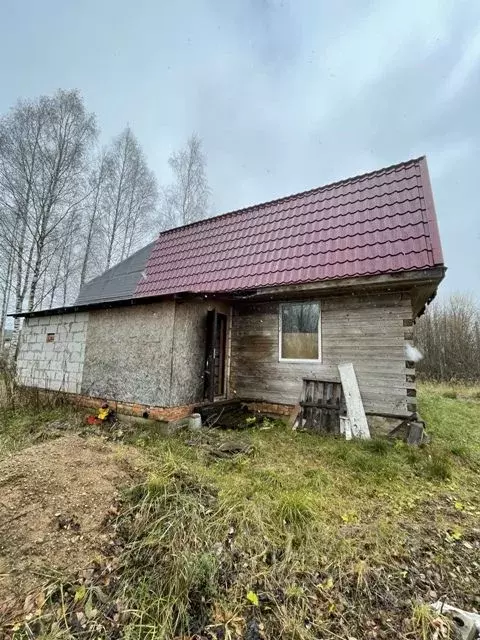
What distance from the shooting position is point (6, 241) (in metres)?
13.2

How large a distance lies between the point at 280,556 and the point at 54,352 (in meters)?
7.69

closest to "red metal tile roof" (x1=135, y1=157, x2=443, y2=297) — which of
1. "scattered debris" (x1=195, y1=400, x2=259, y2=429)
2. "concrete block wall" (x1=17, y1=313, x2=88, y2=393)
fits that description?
"concrete block wall" (x1=17, y1=313, x2=88, y2=393)

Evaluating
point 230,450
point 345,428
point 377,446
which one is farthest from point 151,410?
point 377,446

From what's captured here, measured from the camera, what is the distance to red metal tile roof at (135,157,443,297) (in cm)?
567

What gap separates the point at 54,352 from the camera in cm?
796

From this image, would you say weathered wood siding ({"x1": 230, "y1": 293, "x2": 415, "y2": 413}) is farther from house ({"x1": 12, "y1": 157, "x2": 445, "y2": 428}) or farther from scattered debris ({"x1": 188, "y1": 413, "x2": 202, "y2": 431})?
scattered debris ({"x1": 188, "y1": 413, "x2": 202, "y2": 431})

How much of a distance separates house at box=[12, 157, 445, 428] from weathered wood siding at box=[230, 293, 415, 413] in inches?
0.9

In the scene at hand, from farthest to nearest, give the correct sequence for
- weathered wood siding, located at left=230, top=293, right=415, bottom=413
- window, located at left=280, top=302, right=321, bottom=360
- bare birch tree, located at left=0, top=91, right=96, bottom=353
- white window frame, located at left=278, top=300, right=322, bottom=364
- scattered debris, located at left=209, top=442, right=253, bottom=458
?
bare birch tree, located at left=0, top=91, right=96, bottom=353
window, located at left=280, top=302, right=321, bottom=360
white window frame, located at left=278, top=300, right=322, bottom=364
weathered wood siding, located at left=230, top=293, right=415, bottom=413
scattered debris, located at left=209, top=442, right=253, bottom=458

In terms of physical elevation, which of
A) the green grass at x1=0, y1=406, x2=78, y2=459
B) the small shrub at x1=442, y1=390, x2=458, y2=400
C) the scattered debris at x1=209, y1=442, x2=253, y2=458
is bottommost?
the scattered debris at x1=209, y1=442, x2=253, y2=458

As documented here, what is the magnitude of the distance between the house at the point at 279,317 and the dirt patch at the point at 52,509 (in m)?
2.35

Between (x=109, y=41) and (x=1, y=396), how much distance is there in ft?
61.4

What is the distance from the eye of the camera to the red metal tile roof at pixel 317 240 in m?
5.67

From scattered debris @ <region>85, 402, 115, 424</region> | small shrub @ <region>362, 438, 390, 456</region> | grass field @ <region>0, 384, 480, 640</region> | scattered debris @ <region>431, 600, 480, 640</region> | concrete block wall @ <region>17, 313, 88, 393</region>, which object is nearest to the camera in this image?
scattered debris @ <region>431, 600, 480, 640</region>

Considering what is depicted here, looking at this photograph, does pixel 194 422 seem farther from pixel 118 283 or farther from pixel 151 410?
pixel 118 283
